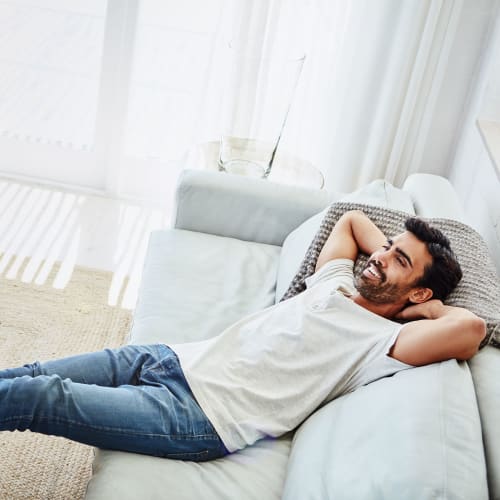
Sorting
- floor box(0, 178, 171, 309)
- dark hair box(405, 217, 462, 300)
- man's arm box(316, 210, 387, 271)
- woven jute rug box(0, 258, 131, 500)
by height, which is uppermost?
dark hair box(405, 217, 462, 300)

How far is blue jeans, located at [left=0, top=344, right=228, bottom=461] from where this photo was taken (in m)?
1.52

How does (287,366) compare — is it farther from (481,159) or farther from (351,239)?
(481,159)

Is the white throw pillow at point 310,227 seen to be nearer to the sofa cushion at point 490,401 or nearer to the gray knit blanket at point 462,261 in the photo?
the gray knit blanket at point 462,261

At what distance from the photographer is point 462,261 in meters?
1.84

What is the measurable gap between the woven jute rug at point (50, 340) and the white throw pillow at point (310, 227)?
66 cm

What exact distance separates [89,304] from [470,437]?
1.75 metres

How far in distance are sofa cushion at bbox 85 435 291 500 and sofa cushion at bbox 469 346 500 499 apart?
0.43 meters

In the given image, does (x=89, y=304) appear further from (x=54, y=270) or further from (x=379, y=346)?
(x=379, y=346)

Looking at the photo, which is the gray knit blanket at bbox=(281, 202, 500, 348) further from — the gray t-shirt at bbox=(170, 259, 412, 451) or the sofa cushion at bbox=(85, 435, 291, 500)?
the sofa cushion at bbox=(85, 435, 291, 500)

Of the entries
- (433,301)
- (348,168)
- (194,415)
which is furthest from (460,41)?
(194,415)

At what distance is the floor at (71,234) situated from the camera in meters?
2.86

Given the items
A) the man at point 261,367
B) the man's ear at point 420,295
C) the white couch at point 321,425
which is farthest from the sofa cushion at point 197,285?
the man's ear at point 420,295

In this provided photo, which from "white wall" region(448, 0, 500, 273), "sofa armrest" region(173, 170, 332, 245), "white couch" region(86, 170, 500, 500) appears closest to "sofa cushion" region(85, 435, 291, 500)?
"white couch" region(86, 170, 500, 500)

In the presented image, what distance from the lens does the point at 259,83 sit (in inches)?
127
